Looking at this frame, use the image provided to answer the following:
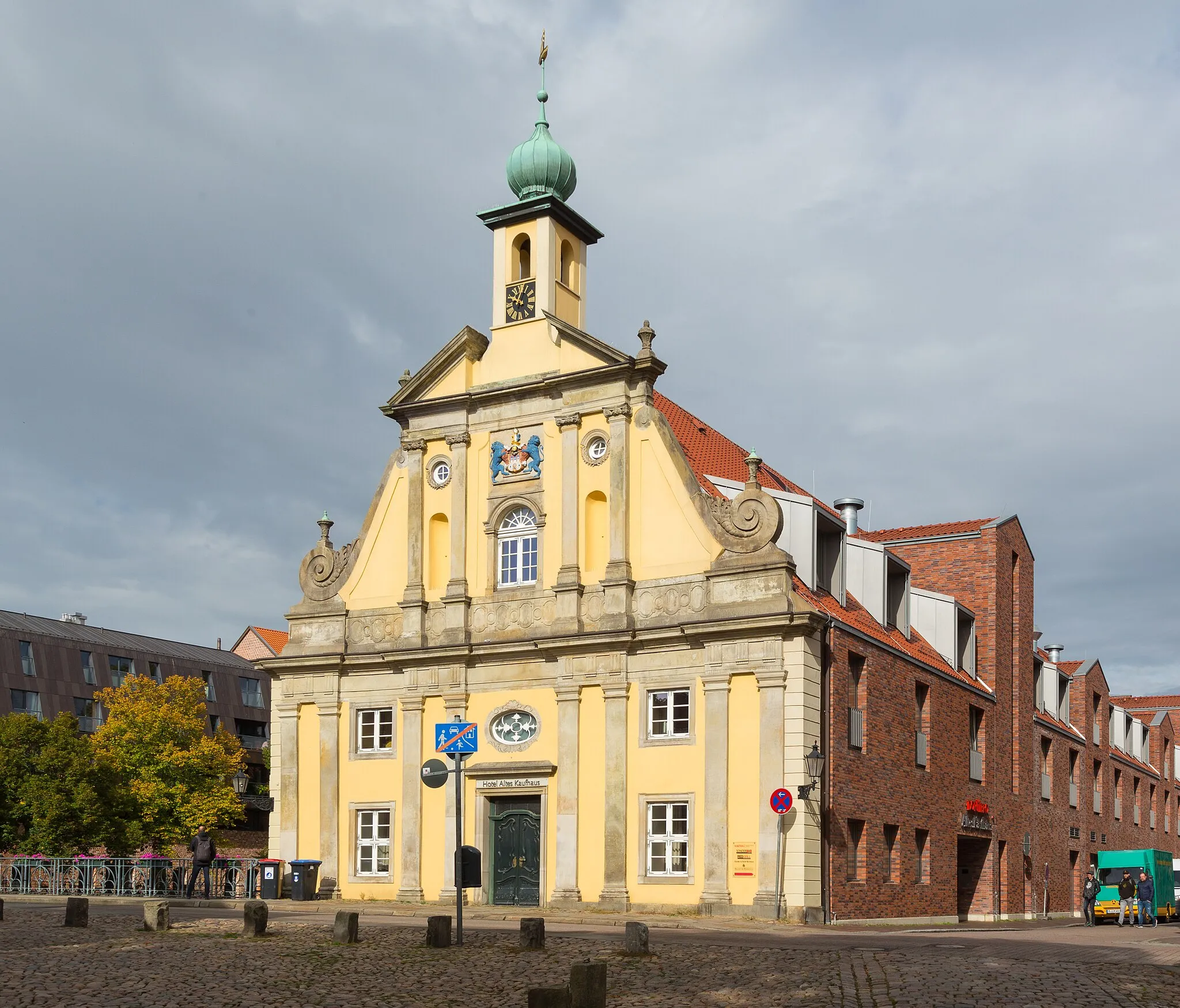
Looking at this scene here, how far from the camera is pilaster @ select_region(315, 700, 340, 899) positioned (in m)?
35.4

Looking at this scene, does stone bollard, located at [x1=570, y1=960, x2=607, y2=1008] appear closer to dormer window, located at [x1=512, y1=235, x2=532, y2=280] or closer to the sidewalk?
the sidewalk

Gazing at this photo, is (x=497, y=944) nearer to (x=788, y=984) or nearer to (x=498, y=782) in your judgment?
(x=788, y=984)

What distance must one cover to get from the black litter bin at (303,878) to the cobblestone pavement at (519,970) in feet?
33.5

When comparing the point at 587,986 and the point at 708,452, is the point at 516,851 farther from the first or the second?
the point at 587,986

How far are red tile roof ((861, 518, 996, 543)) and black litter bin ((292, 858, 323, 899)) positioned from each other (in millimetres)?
20962

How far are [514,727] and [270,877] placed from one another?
6747mm

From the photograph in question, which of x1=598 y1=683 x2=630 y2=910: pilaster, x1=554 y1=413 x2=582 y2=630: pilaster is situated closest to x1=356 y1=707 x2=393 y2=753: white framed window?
x1=554 y1=413 x2=582 y2=630: pilaster

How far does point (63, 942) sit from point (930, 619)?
1130 inches

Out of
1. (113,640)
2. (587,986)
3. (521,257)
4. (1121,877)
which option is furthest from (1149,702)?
(587,986)

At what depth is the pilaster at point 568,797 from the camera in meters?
32.0

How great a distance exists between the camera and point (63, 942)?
19.6m

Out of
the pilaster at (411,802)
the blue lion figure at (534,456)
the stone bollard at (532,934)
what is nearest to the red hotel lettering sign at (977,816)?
the pilaster at (411,802)

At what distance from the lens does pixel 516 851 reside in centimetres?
3338

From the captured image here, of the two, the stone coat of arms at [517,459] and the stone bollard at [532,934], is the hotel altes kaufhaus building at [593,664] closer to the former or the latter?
the stone coat of arms at [517,459]
